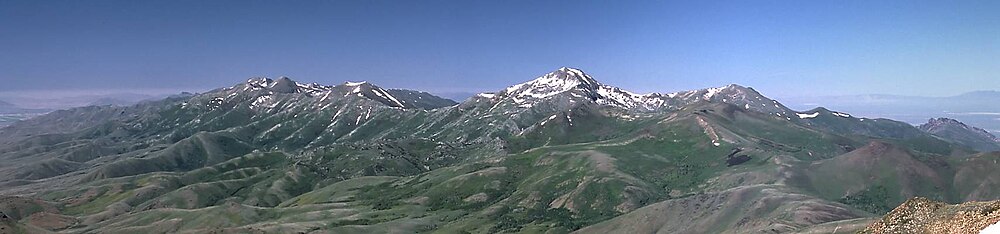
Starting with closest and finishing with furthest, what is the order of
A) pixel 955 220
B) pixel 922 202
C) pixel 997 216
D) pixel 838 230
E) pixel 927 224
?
pixel 997 216 → pixel 955 220 → pixel 927 224 → pixel 922 202 → pixel 838 230

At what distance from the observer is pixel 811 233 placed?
188 m

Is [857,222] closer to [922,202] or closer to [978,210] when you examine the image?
[922,202]

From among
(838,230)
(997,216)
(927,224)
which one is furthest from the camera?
(838,230)

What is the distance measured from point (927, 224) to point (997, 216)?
2006cm

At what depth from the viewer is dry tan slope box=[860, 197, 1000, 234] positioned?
108250mm

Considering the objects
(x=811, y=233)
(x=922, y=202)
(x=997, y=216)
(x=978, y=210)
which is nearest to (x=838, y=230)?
(x=811, y=233)

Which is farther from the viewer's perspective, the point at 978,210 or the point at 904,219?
the point at 904,219

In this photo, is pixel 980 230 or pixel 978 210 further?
pixel 978 210

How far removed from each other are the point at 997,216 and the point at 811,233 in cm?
8588

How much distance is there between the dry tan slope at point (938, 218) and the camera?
108 m

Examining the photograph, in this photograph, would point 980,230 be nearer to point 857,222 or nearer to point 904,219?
point 904,219

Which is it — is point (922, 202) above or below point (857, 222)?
above

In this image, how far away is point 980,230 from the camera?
4119 inches

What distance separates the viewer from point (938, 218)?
124 meters
